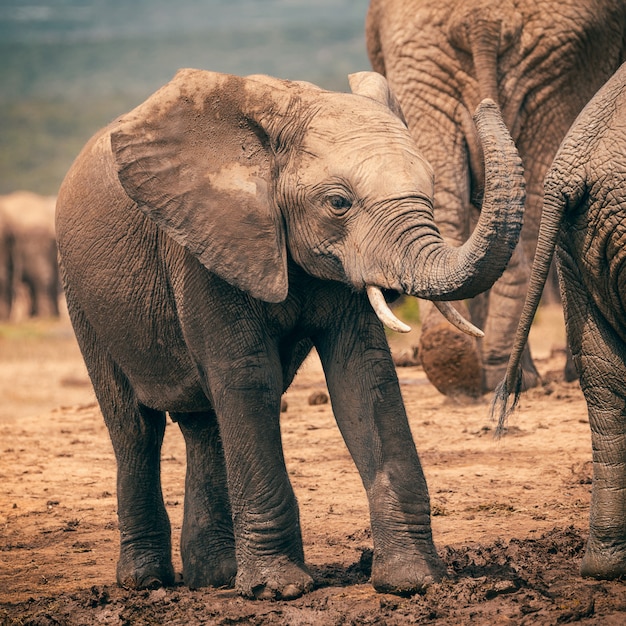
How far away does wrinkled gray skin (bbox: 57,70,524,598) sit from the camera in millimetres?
4832

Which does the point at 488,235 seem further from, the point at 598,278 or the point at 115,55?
the point at 115,55

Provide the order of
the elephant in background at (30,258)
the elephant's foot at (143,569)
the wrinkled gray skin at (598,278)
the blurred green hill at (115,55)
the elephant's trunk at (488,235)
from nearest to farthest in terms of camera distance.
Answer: the elephant's trunk at (488,235) → the wrinkled gray skin at (598,278) → the elephant's foot at (143,569) → the elephant in background at (30,258) → the blurred green hill at (115,55)

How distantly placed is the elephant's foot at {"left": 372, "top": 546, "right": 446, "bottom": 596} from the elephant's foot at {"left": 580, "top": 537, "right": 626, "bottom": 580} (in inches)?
21.7

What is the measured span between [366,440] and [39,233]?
842 inches

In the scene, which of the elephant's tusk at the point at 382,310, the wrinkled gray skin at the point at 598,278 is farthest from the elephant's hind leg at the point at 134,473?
the wrinkled gray skin at the point at 598,278

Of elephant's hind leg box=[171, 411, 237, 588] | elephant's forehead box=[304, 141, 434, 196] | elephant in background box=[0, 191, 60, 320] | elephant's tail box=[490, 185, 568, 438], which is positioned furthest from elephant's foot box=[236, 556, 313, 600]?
elephant in background box=[0, 191, 60, 320]

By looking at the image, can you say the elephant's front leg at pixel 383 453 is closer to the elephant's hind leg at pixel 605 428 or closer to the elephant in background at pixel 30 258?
the elephant's hind leg at pixel 605 428

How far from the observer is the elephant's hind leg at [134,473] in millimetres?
5801

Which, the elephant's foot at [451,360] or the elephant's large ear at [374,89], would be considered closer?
the elephant's large ear at [374,89]

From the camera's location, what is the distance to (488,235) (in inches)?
176

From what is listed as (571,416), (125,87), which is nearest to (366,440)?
(571,416)

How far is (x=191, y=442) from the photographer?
586 cm

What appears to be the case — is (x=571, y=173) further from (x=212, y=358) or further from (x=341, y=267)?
(x=212, y=358)

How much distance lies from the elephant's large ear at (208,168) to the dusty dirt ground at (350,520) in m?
1.28
